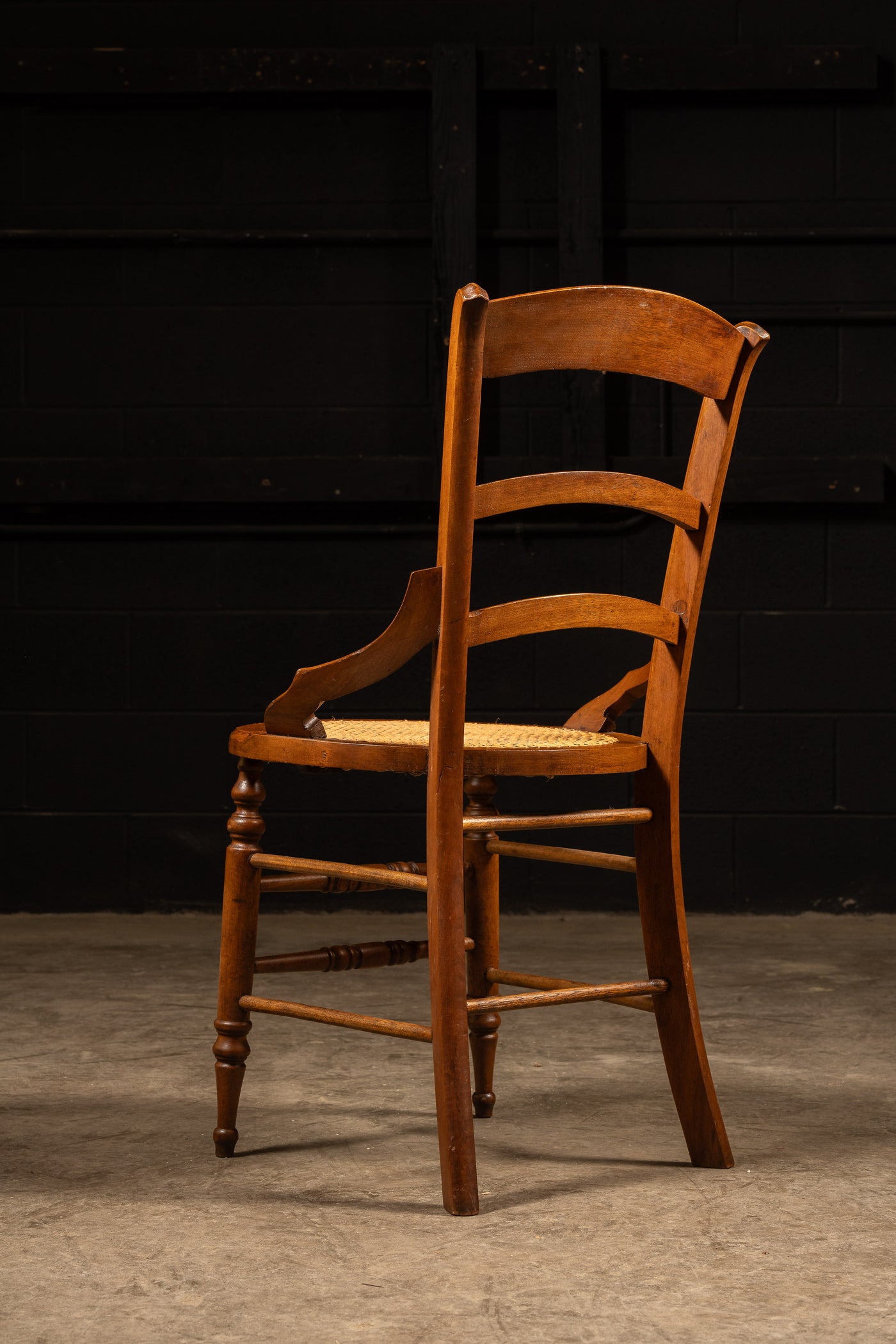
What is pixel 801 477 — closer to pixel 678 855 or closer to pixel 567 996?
pixel 678 855

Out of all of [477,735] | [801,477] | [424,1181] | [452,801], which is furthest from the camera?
[801,477]

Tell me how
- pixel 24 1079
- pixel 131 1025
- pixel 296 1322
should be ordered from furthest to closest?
1. pixel 131 1025
2. pixel 24 1079
3. pixel 296 1322

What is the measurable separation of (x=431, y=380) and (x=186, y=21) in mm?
1032

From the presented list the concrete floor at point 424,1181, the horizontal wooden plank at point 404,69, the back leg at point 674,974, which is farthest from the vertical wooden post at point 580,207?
the back leg at point 674,974

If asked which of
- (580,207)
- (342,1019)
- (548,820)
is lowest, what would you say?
(342,1019)

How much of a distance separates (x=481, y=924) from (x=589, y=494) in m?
0.59

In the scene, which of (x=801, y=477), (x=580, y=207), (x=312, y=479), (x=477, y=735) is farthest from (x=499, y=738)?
(x=580, y=207)

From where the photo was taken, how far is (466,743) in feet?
5.30

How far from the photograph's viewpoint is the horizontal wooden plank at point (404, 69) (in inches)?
135

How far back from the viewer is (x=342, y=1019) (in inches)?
60.6

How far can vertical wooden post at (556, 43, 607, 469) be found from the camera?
3.41 m

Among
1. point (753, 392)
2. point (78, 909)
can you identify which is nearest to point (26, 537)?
point (78, 909)

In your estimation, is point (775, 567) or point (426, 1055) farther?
point (775, 567)

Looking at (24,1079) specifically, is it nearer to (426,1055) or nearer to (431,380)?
(426,1055)
